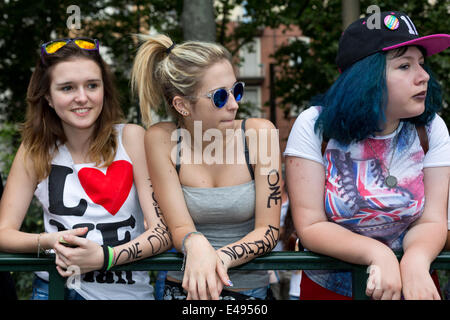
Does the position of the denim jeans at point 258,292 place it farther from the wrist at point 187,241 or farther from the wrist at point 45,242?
the wrist at point 45,242

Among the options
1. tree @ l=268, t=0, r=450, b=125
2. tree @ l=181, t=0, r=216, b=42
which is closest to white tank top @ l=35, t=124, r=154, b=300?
tree @ l=181, t=0, r=216, b=42

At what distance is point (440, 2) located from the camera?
7770 millimetres

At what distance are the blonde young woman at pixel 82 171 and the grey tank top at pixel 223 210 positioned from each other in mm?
166

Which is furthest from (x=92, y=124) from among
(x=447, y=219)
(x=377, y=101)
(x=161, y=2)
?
(x=161, y=2)

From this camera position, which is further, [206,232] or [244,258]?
[206,232]

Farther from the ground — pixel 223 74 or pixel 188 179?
pixel 223 74

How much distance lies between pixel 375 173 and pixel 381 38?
1.76ft

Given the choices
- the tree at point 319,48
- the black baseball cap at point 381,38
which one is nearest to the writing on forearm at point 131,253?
the black baseball cap at point 381,38

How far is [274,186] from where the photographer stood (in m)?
2.06

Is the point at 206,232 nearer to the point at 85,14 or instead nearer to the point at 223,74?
the point at 223,74

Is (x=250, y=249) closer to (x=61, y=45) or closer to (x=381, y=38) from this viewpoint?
(x=381, y=38)

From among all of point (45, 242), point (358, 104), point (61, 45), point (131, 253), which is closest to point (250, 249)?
point (131, 253)

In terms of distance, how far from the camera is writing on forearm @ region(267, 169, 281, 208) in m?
2.05
